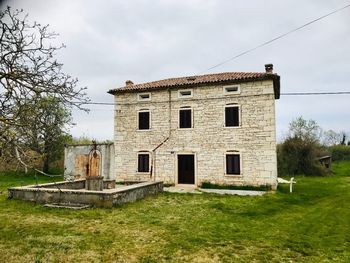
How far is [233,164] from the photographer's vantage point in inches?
664

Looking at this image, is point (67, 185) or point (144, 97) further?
point (144, 97)

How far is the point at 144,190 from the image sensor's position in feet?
44.5

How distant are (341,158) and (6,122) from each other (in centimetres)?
4862

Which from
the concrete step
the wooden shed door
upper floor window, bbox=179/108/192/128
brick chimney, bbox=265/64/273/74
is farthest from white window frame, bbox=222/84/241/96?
the concrete step

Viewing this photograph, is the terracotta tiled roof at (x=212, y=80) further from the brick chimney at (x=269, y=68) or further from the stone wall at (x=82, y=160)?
the stone wall at (x=82, y=160)

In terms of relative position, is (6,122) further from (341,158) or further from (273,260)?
(341,158)

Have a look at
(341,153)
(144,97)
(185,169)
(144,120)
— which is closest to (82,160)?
(144,120)

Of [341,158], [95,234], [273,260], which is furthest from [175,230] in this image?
[341,158]

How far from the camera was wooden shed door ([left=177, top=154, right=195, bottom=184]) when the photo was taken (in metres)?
18.1

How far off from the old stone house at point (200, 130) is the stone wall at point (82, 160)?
2.07 ft

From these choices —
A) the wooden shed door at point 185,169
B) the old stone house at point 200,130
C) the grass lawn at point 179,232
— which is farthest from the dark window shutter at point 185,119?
the grass lawn at point 179,232

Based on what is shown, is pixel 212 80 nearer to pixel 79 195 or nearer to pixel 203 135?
pixel 203 135

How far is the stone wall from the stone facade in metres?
0.60

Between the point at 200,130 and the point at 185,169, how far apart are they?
2.63 meters
